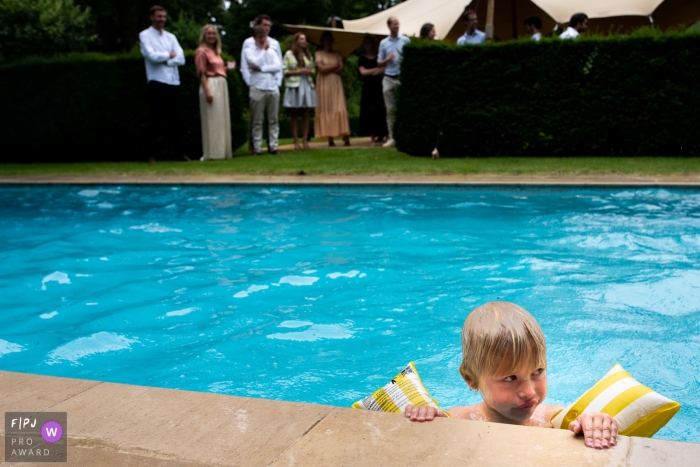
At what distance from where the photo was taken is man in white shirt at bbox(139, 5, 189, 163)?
1302 cm

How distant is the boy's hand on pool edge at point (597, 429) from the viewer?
2.42 metres

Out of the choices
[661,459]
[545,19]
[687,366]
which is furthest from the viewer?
[545,19]

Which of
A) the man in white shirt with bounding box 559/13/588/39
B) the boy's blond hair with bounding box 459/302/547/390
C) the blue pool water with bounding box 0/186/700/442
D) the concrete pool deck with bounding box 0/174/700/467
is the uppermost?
the man in white shirt with bounding box 559/13/588/39

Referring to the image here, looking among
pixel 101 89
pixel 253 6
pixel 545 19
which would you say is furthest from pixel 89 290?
pixel 253 6

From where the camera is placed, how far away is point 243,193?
395 inches

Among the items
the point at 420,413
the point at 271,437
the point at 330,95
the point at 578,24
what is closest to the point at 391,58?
the point at 330,95

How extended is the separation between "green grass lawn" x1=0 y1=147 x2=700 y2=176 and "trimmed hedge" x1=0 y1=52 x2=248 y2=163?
1122mm

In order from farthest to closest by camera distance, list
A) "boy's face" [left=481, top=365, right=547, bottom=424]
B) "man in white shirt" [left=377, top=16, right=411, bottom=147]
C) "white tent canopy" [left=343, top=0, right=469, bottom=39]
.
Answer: "white tent canopy" [left=343, top=0, right=469, bottom=39]
"man in white shirt" [left=377, top=16, right=411, bottom=147]
"boy's face" [left=481, top=365, right=547, bottom=424]

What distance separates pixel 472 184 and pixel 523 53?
4117mm

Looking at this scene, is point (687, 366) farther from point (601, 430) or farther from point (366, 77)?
point (366, 77)

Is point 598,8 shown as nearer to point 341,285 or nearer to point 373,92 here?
point 373,92

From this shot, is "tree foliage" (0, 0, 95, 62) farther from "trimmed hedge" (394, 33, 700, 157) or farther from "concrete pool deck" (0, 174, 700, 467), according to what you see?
"concrete pool deck" (0, 174, 700, 467)

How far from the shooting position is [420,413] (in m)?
2.71

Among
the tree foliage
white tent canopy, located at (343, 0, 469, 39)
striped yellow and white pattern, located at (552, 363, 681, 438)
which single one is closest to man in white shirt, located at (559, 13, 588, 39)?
white tent canopy, located at (343, 0, 469, 39)
